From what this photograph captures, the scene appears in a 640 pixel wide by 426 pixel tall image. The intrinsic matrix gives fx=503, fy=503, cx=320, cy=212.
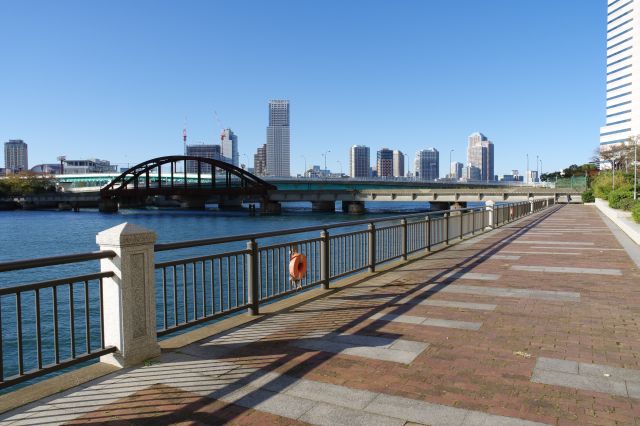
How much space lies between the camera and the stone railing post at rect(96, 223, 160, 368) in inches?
199

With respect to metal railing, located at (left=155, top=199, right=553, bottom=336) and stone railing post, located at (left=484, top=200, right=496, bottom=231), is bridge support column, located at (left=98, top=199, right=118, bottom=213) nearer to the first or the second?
metal railing, located at (left=155, top=199, right=553, bottom=336)

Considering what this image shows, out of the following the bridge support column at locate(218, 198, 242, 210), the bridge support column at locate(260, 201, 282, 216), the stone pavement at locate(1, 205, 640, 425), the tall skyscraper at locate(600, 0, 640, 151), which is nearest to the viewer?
the stone pavement at locate(1, 205, 640, 425)

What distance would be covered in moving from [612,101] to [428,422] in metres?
190

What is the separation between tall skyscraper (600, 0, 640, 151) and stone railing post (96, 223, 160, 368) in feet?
562

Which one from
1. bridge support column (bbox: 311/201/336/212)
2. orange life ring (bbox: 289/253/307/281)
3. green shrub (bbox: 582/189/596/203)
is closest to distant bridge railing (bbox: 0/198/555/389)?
orange life ring (bbox: 289/253/307/281)

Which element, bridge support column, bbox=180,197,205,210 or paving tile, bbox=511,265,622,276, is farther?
bridge support column, bbox=180,197,205,210

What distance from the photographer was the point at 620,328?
6.55 meters

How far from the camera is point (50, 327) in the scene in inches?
535

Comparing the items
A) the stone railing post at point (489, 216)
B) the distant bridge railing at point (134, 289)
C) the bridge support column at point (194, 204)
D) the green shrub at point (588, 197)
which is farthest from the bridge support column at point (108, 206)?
the distant bridge railing at point (134, 289)

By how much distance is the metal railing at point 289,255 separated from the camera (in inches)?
252

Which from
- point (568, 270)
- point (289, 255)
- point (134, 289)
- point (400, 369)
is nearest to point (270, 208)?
point (568, 270)

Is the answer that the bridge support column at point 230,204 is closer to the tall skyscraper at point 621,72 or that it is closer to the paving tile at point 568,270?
the paving tile at point 568,270

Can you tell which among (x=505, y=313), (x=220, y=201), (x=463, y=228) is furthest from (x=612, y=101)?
(x=505, y=313)

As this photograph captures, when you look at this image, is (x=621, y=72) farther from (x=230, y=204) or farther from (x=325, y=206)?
(x=230, y=204)
